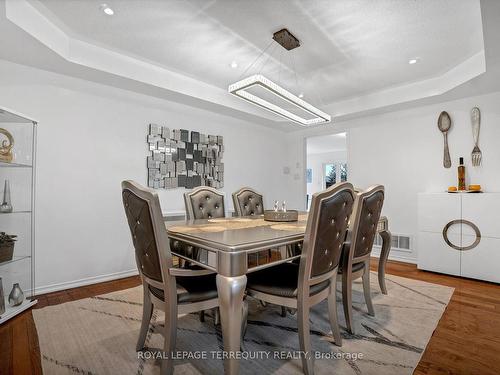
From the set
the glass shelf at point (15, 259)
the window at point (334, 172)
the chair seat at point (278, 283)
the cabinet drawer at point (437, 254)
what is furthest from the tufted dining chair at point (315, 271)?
the window at point (334, 172)

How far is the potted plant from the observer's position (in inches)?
86.8

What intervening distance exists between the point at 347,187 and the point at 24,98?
3073 mm

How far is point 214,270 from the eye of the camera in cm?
135

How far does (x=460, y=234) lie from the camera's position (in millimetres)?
3229

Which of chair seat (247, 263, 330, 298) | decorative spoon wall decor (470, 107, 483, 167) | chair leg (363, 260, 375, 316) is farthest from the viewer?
decorative spoon wall decor (470, 107, 483, 167)

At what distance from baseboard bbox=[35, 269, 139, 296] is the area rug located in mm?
492

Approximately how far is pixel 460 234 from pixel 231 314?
3.28 m

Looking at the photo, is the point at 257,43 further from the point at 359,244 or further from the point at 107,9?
the point at 359,244

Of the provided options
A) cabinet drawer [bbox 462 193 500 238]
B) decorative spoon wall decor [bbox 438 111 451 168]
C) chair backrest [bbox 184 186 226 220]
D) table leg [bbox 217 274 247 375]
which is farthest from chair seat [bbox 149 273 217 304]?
decorative spoon wall decor [bbox 438 111 451 168]

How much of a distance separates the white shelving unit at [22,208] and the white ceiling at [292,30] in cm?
102

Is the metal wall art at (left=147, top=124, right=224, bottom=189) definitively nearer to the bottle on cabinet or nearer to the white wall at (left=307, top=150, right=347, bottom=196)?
the bottle on cabinet

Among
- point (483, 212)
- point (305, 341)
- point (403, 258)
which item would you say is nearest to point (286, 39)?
point (305, 341)

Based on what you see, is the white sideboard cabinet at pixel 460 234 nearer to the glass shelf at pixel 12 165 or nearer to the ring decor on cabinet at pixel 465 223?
the ring decor on cabinet at pixel 465 223

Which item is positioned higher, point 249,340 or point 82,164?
point 82,164
